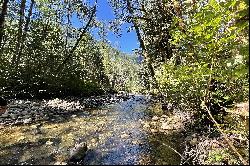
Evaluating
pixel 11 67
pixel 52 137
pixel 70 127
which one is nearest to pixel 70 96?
pixel 11 67

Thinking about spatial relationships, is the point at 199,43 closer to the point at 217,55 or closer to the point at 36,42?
the point at 217,55

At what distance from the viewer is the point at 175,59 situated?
1407 cm

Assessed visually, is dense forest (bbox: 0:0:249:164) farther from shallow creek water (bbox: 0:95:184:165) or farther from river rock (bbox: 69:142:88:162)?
river rock (bbox: 69:142:88:162)

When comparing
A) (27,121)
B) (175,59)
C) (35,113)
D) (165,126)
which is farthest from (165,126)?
(35,113)

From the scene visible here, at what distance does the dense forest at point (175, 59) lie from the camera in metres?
7.23

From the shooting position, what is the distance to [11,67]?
24266mm

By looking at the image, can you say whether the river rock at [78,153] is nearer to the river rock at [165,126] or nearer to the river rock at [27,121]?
the river rock at [165,126]

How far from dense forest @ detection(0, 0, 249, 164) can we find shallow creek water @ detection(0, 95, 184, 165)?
146 centimetres

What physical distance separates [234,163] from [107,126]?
7.58 metres

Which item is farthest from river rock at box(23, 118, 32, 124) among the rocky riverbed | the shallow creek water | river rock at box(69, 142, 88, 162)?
river rock at box(69, 142, 88, 162)

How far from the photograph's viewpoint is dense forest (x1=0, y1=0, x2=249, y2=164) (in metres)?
7.23

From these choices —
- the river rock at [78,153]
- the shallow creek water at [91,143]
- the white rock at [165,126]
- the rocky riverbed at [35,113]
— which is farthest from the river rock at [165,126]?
the rocky riverbed at [35,113]

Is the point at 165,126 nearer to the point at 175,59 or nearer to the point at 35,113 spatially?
the point at 175,59

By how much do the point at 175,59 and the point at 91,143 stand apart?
5.06m
